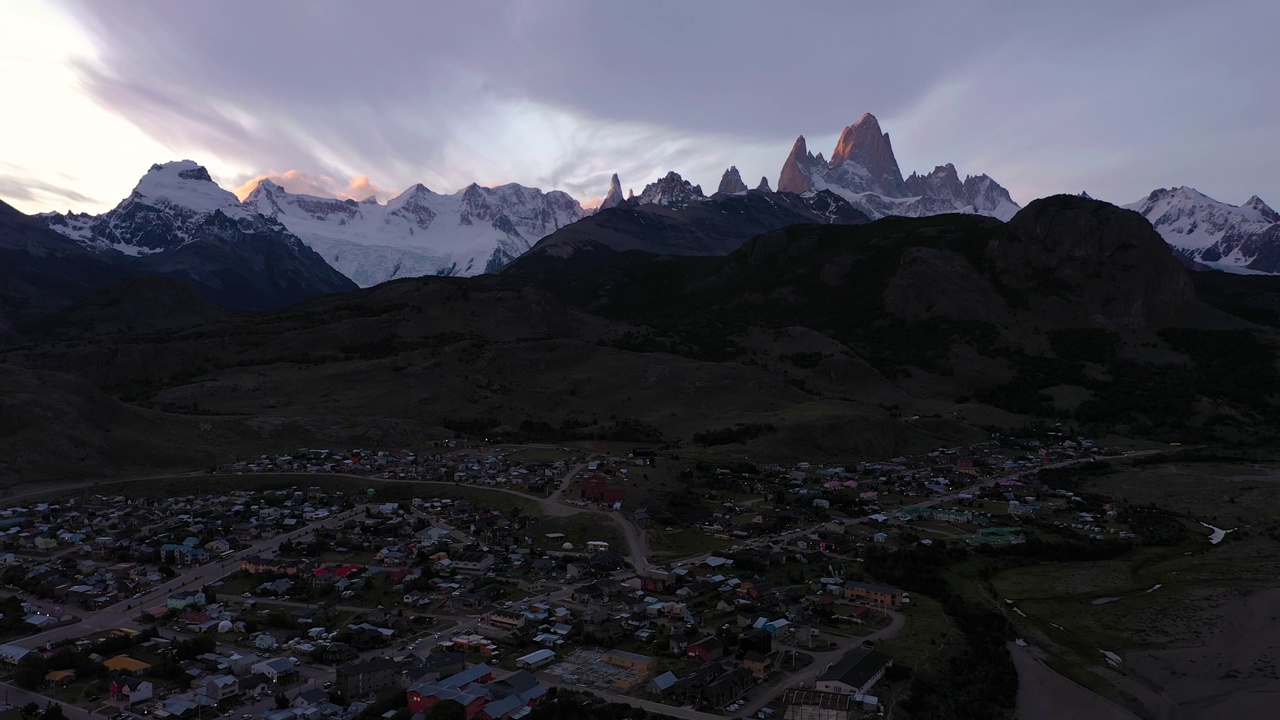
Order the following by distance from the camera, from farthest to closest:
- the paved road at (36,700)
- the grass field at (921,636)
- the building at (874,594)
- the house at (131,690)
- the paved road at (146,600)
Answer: the building at (874,594)
the paved road at (146,600)
the grass field at (921,636)
the house at (131,690)
the paved road at (36,700)

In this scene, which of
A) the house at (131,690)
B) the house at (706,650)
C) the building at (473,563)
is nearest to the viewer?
the house at (131,690)

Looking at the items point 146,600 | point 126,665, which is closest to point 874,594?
point 126,665

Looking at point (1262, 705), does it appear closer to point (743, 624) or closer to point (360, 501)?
point (743, 624)

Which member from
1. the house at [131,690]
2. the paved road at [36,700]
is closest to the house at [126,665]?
the house at [131,690]

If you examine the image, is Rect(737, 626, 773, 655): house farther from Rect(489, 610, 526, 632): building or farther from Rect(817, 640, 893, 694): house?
Rect(489, 610, 526, 632): building

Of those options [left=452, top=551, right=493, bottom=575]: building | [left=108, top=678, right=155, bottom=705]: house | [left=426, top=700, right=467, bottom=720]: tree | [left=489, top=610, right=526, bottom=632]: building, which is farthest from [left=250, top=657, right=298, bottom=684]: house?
[left=452, top=551, right=493, bottom=575]: building

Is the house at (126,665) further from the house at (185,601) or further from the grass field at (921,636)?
the grass field at (921,636)

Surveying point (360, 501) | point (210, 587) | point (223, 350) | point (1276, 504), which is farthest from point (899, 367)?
point (210, 587)
